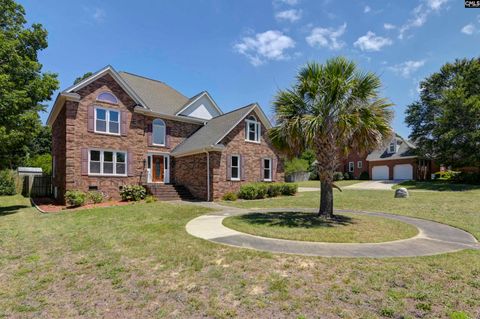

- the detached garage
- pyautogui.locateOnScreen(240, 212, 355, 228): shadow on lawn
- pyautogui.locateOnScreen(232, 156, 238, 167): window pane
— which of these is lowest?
pyautogui.locateOnScreen(240, 212, 355, 228): shadow on lawn

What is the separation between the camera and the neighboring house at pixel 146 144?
52.9ft

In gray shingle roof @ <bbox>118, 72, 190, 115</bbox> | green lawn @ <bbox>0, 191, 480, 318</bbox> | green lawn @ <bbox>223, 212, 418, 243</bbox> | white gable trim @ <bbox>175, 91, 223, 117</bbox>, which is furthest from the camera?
white gable trim @ <bbox>175, 91, 223, 117</bbox>

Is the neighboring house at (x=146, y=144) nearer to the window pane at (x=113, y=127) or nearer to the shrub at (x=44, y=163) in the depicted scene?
the window pane at (x=113, y=127)

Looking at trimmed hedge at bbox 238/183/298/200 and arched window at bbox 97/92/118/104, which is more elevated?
arched window at bbox 97/92/118/104

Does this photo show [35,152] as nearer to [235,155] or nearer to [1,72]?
[1,72]

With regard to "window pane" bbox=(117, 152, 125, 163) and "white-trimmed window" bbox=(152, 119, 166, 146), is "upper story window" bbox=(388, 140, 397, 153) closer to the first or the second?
"white-trimmed window" bbox=(152, 119, 166, 146)

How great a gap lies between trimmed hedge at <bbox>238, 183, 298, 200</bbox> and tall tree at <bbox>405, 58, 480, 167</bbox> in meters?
17.5

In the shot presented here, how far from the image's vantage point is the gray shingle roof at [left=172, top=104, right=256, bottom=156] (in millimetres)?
17578

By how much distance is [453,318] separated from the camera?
3.40m

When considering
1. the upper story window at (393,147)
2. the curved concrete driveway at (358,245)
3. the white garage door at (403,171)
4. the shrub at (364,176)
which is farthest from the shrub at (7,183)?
the upper story window at (393,147)

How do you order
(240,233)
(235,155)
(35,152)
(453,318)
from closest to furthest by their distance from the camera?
1. (453,318)
2. (240,233)
3. (235,155)
4. (35,152)

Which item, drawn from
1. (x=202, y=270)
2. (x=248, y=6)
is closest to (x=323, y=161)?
(x=202, y=270)

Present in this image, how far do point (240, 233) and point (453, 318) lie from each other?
16.5 ft

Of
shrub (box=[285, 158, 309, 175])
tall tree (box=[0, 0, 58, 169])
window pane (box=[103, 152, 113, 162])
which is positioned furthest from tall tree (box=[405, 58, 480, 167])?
tall tree (box=[0, 0, 58, 169])
